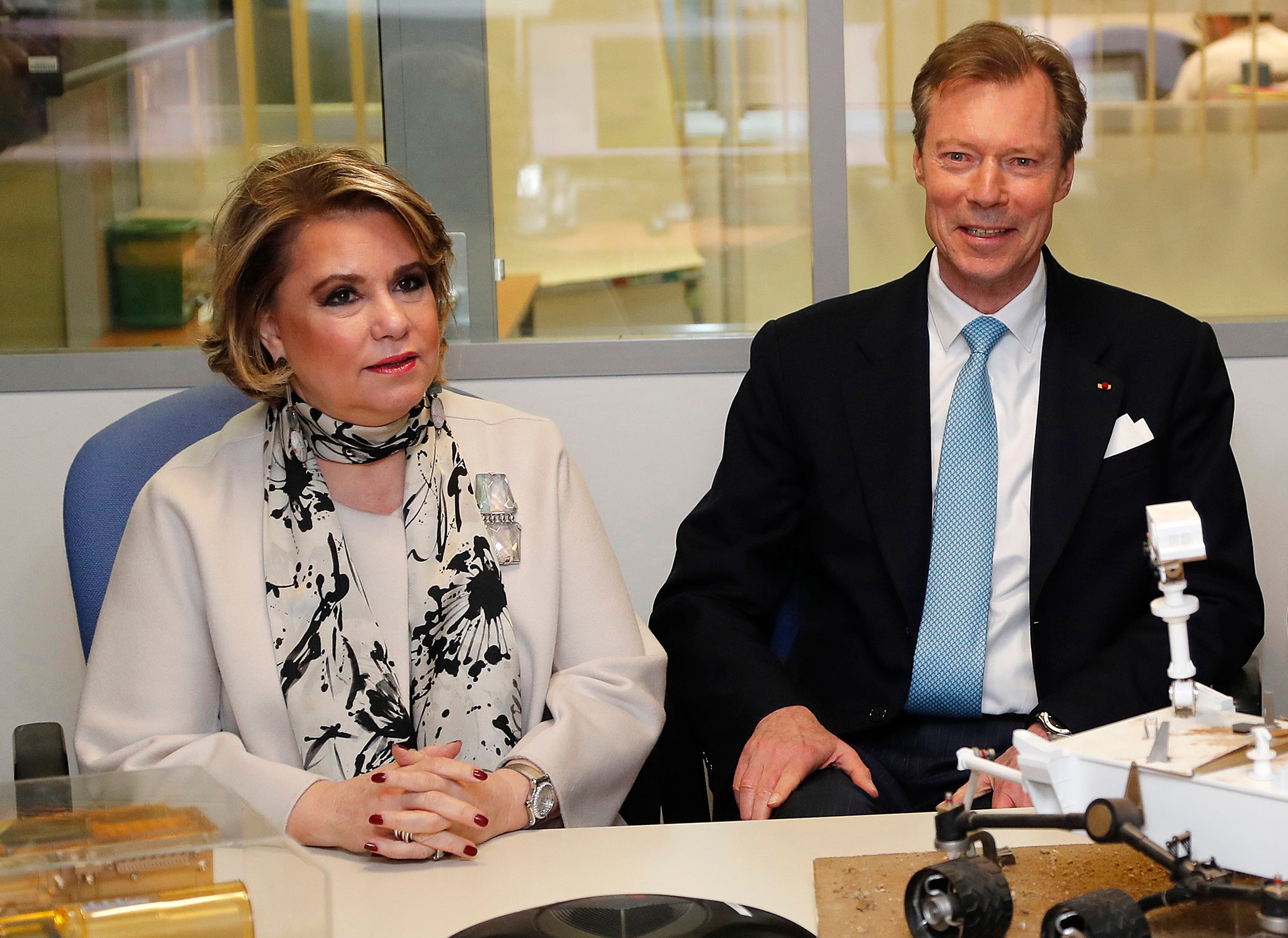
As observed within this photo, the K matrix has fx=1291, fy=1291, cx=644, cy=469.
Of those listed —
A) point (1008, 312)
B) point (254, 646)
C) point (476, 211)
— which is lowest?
point (254, 646)

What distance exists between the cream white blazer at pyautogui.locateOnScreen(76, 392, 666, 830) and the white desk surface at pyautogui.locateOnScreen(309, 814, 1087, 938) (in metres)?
0.25

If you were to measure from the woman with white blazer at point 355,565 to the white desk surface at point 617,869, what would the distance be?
9.1 inches

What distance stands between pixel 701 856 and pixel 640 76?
2.10m

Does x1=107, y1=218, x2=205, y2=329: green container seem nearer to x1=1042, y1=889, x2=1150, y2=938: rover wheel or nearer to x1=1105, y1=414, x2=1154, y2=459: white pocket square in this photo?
x1=1105, y1=414, x2=1154, y2=459: white pocket square

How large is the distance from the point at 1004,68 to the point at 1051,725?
1077 mm

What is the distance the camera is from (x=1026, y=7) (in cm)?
298

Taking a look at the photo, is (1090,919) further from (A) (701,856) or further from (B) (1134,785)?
(A) (701,856)

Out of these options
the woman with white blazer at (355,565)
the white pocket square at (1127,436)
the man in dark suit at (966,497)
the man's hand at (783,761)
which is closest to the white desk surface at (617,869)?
the woman with white blazer at (355,565)

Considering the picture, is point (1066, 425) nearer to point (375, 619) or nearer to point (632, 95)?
point (375, 619)

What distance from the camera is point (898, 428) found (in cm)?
219

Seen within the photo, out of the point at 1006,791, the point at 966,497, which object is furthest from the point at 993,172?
the point at 1006,791

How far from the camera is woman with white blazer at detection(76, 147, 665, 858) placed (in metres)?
1.73

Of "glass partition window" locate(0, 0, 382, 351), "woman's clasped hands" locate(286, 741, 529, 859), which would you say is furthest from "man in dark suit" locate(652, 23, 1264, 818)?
"glass partition window" locate(0, 0, 382, 351)

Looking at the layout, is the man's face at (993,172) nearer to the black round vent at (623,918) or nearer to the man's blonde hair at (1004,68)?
the man's blonde hair at (1004,68)
